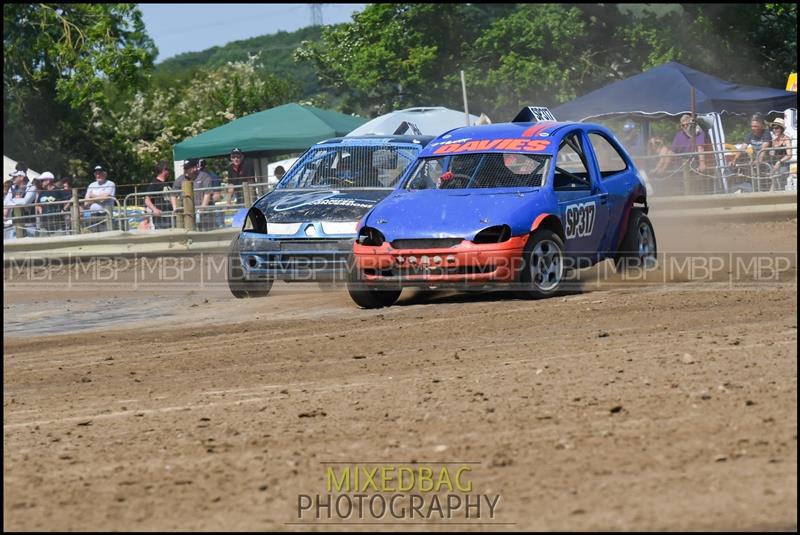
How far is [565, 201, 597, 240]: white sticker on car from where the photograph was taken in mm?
11289

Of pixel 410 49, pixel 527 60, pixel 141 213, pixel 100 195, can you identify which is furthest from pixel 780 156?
pixel 410 49

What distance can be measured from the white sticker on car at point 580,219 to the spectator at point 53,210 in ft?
34.7

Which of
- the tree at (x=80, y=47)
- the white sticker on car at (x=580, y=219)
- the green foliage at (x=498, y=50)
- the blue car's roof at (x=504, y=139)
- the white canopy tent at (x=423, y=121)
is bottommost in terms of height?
the white sticker on car at (x=580, y=219)

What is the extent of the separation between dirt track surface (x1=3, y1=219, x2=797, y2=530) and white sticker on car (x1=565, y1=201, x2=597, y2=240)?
0.71 metres

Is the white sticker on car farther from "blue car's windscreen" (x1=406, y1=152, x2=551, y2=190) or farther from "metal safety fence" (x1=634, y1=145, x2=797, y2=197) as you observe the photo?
"metal safety fence" (x1=634, y1=145, x2=797, y2=197)

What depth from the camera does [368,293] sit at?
11312 mm

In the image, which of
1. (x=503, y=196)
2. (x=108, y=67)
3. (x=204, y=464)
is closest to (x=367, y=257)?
(x=503, y=196)

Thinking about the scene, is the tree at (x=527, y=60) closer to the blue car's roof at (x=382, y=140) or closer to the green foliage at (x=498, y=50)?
the green foliage at (x=498, y=50)

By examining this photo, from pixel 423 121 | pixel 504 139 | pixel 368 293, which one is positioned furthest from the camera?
pixel 423 121

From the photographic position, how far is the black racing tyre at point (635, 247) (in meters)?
12.3

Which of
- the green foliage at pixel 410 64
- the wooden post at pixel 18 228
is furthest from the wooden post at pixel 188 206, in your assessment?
the green foliage at pixel 410 64

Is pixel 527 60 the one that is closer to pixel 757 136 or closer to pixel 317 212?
pixel 757 136

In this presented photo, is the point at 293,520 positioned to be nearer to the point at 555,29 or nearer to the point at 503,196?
the point at 503,196

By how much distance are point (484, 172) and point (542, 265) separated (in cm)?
121
